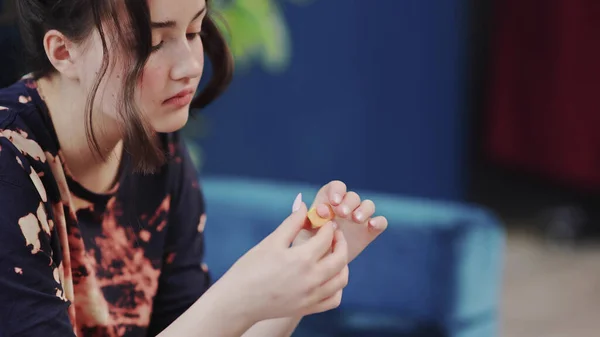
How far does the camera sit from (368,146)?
2.71 m

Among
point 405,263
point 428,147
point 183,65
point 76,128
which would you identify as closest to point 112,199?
point 76,128

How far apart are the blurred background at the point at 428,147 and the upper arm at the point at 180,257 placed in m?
0.27

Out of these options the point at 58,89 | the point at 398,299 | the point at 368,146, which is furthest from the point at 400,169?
the point at 58,89

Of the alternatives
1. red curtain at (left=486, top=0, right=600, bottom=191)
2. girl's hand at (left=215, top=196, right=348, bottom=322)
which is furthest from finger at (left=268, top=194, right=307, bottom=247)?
red curtain at (left=486, top=0, right=600, bottom=191)

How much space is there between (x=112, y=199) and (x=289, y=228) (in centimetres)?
28

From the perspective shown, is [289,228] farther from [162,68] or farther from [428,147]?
[428,147]

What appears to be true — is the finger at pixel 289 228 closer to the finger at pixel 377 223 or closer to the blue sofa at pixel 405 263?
the finger at pixel 377 223

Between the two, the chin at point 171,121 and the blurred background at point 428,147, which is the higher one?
the chin at point 171,121

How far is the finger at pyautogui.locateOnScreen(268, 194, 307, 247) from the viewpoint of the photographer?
0.87 meters

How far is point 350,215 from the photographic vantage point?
3.27ft

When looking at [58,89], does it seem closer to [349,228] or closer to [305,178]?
[349,228]

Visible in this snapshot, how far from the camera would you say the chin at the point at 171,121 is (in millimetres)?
→ 947

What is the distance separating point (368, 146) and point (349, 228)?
170 centimetres

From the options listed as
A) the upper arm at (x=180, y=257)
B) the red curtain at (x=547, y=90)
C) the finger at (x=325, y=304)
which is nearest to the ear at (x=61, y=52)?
the upper arm at (x=180, y=257)
